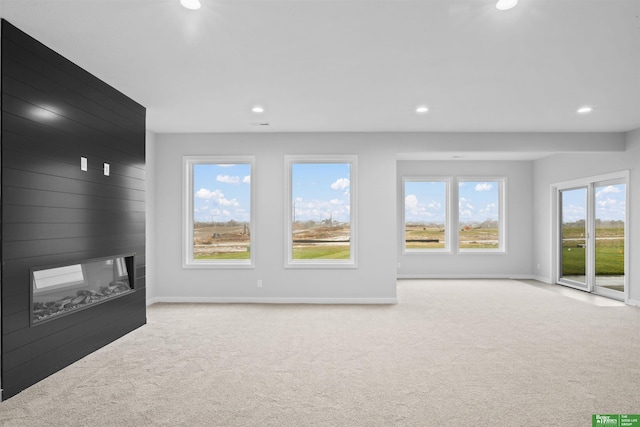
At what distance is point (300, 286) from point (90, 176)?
334 cm

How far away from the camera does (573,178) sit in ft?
23.5

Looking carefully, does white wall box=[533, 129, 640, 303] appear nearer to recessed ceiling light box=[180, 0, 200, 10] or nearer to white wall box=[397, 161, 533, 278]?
white wall box=[397, 161, 533, 278]

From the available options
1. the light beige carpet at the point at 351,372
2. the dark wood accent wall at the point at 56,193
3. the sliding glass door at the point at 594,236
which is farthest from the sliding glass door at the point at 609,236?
the dark wood accent wall at the point at 56,193

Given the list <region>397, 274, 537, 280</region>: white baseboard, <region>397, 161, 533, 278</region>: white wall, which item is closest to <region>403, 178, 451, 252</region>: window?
<region>397, 161, 533, 278</region>: white wall

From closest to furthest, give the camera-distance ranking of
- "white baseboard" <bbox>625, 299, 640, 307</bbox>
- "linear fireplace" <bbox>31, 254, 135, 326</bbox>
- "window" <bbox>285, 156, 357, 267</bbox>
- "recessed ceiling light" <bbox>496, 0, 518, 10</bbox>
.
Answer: "recessed ceiling light" <bbox>496, 0, 518, 10</bbox> < "linear fireplace" <bbox>31, 254, 135, 326</bbox> < "white baseboard" <bbox>625, 299, 640, 307</bbox> < "window" <bbox>285, 156, 357, 267</bbox>

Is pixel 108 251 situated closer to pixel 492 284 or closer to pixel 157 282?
pixel 157 282

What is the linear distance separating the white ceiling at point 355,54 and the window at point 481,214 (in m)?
3.55

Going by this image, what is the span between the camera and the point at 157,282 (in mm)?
6129

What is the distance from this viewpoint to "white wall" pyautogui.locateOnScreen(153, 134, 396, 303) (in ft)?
19.6

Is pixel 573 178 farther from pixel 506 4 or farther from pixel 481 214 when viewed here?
pixel 506 4

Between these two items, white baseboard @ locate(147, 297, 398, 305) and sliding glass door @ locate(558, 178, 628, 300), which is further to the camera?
sliding glass door @ locate(558, 178, 628, 300)

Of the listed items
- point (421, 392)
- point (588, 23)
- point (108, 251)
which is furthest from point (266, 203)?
point (588, 23)

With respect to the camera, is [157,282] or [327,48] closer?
[327,48]

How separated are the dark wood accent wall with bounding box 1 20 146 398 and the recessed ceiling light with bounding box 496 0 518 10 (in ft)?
11.0
